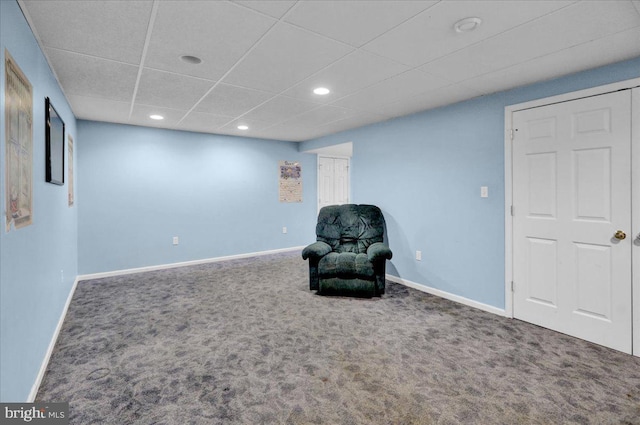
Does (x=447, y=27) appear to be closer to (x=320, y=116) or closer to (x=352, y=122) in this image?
(x=320, y=116)

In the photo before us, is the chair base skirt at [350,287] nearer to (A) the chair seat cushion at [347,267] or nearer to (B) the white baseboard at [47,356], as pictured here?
(A) the chair seat cushion at [347,267]

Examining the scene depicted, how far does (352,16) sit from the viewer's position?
5.96 feet

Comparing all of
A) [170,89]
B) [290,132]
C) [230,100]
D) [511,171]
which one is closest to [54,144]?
[170,89]

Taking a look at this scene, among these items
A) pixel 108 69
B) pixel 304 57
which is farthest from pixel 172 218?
pixel 304 57

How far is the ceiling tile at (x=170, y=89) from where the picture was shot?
277 centimetres

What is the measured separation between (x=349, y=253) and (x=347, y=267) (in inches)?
13.7

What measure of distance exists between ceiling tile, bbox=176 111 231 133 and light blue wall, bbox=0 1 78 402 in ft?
5.00

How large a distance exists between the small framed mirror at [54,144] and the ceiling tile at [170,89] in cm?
75

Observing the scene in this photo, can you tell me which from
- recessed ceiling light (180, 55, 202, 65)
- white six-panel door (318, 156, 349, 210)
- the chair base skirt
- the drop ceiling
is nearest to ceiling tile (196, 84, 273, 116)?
the drop ceiling

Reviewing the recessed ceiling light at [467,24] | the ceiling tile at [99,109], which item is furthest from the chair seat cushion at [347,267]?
the ceiling tile at [99,109]

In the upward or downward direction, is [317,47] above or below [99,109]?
below

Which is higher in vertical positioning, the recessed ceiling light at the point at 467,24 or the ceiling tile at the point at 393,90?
the ceiling tile at the point at 393,90

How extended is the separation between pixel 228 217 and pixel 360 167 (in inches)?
104

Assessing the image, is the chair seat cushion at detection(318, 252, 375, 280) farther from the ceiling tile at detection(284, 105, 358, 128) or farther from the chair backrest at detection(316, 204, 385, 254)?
the ceiling tile at detection(284, 105, 358, 128)
